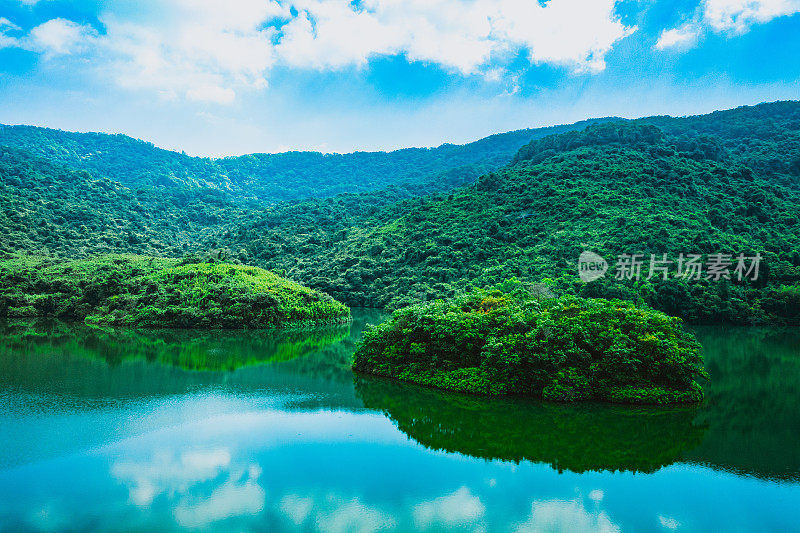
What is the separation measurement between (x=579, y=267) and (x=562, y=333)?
2893 cm

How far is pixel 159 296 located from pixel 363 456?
29955mm

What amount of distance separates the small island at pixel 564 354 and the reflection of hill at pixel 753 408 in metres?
1.84

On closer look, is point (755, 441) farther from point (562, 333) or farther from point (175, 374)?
point (175, 374)

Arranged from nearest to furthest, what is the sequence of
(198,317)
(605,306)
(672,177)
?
(605,306)
(198,317)
(672,177)

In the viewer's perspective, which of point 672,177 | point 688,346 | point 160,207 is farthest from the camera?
point 160,207

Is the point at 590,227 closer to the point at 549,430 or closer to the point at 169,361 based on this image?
the point at 549,430

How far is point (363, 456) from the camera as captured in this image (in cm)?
1349

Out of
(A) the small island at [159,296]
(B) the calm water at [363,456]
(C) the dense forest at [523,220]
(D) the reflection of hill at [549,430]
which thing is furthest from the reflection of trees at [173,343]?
(C) the dense forest at [523,220]

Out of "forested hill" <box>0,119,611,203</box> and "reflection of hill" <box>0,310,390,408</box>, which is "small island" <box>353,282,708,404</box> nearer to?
"reflection of hill" <box>0,310,390,408</box>

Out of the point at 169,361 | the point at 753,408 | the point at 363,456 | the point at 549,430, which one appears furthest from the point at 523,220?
the point at 363,456

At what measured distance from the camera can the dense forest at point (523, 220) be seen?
1746 inches

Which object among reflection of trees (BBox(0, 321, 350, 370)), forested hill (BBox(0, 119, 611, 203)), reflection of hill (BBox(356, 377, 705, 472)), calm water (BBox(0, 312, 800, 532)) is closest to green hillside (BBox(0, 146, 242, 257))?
forested hill (BBox(0, 119, 611, 203))

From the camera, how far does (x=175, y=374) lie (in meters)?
22.2

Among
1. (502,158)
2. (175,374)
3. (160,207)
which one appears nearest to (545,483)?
(175,374)
